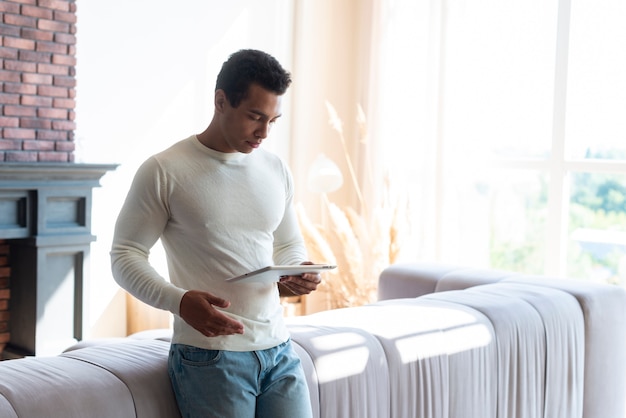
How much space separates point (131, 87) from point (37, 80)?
0.66m

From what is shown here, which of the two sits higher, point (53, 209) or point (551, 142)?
point (551, 142)

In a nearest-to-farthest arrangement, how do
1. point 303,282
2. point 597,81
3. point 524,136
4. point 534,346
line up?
point 303,282 < point 534,346 < point 597,81 < point 524,136

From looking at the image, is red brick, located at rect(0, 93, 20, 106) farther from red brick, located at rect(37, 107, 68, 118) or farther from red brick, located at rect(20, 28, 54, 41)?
red brick, located at rect(20, 28, 54, 41)

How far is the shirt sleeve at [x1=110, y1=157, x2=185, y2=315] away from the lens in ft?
5.37

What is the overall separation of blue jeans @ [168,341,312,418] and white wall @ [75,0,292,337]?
3220mm

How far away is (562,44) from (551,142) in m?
0.59

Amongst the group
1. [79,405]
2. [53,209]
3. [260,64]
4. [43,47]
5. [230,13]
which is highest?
[230,13]

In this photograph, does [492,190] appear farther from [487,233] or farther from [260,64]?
[260,64]

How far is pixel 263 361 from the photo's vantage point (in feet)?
5.55

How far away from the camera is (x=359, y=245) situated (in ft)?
17.6

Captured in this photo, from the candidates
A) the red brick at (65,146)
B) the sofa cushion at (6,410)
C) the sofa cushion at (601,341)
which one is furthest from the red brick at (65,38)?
the sofa cushion at (6,410)

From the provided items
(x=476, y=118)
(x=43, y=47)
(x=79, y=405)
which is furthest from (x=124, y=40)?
(x=79, y=405)

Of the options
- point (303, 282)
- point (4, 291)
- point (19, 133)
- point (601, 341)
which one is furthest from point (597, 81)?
point (4, 291)

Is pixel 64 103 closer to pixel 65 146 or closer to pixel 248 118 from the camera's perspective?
pixel 65 146
